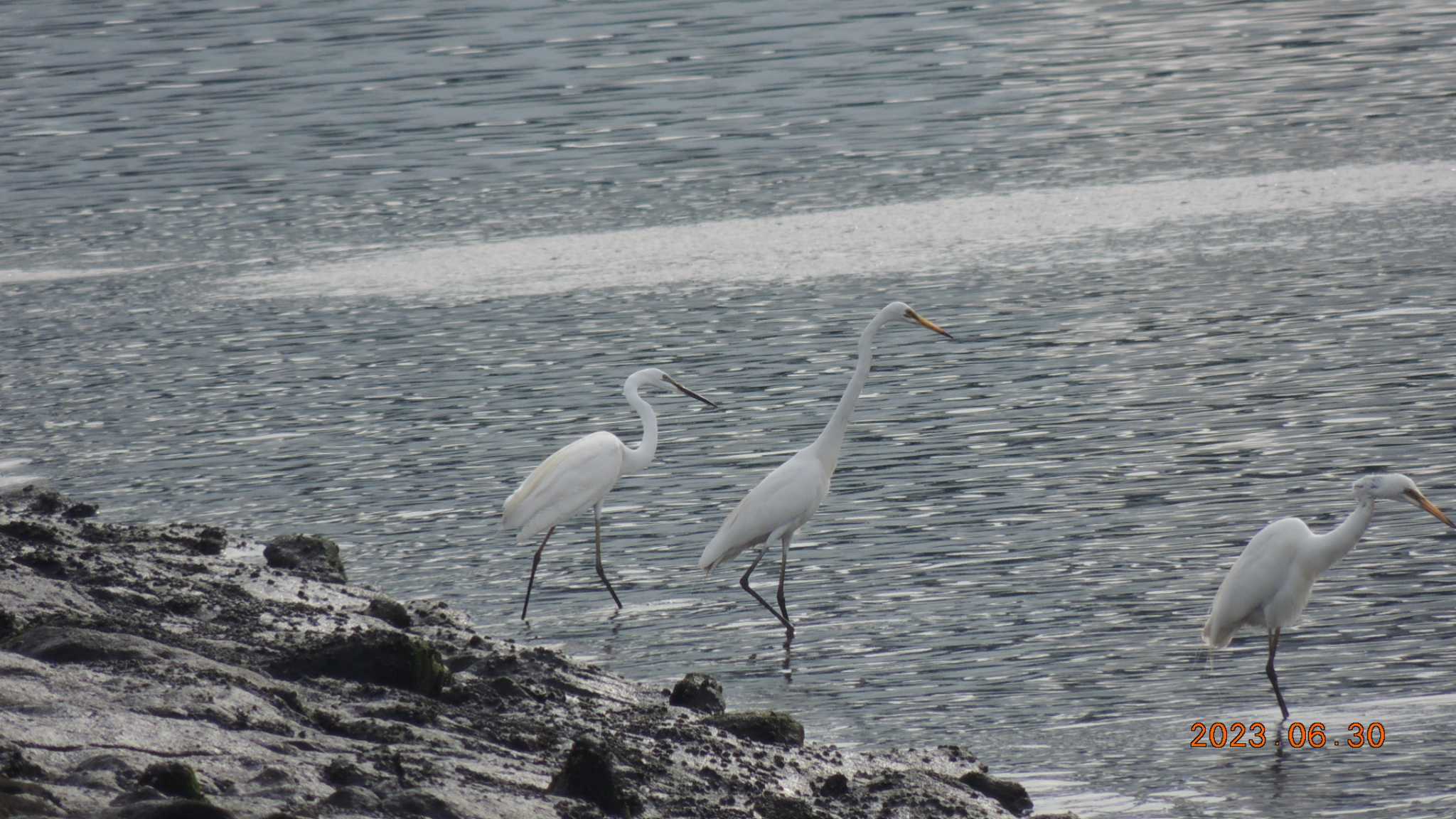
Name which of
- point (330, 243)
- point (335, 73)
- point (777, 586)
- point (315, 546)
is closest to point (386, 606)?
point (315, 546)

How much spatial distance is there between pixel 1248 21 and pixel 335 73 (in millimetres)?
19609

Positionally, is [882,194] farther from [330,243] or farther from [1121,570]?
[1121,570]

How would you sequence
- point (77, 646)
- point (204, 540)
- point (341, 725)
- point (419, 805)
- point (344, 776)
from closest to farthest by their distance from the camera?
point (419, 805) → point (344, 776) → point (341, 725) → point (77, 646) → point (204, 540)

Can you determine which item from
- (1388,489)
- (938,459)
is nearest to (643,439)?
(938,459)

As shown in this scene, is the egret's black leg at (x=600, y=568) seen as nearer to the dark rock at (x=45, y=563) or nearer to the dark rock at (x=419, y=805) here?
the dark rock at (x=45, y=563)

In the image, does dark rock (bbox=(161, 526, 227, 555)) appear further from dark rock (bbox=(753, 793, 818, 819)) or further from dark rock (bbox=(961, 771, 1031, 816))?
dark rock (bbox=(961, 771, 1031, 816))

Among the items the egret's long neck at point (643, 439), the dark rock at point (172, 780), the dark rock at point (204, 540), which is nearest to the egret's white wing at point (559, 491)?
the egret's long neck at point (643, 439)

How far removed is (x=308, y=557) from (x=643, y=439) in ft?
8.64

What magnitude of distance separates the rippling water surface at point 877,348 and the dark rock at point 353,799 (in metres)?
3.36

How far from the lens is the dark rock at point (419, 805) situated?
262 inches

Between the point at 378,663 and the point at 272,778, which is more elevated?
the point at 272,778

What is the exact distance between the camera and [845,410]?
1257 centimetres

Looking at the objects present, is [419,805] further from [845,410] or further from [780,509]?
[845,410]

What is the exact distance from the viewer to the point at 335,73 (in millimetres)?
41500
